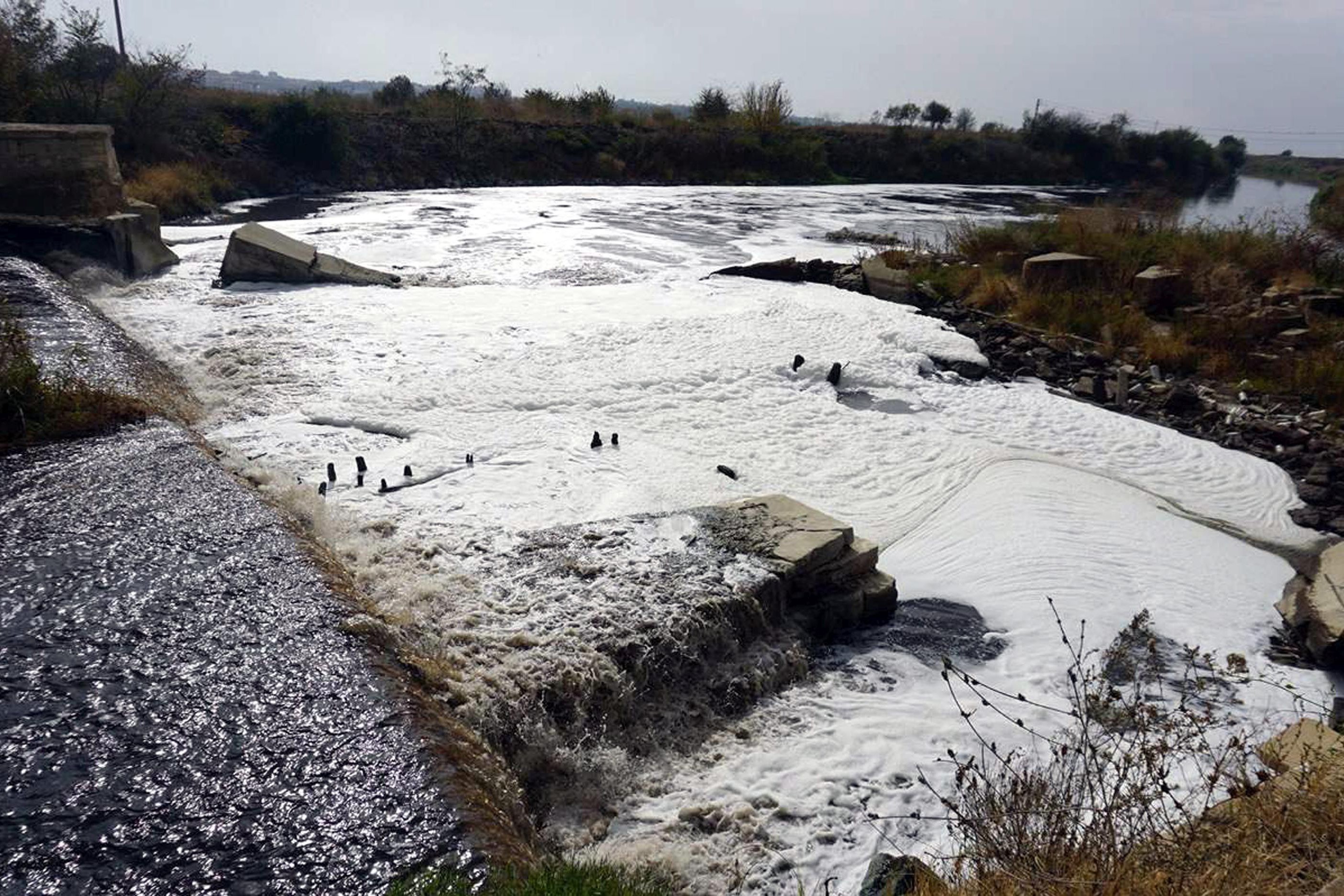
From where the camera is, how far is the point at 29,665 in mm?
3018

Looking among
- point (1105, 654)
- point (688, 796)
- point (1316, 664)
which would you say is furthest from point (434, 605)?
point (1316, 664)

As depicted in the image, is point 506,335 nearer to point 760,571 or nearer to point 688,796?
point 760,571

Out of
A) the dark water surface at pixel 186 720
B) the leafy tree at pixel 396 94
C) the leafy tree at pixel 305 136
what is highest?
the leafy tree at pixel 396 94

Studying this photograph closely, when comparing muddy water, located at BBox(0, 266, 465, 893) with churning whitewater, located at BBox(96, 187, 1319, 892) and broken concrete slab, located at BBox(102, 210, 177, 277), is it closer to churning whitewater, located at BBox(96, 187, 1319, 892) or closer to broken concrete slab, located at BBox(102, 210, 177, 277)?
churning whitewater, located at BBox(96, 187, 1319, 892)

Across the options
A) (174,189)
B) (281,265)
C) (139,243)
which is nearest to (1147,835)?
(281,265)

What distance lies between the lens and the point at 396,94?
33375 mm

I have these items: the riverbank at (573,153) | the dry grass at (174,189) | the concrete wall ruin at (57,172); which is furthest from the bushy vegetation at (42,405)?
the riverbank at (573,153)

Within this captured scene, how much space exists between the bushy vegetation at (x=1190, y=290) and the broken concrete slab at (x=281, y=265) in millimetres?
8100

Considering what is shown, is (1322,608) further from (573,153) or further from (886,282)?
(573,153)

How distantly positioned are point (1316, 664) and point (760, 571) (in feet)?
10.00

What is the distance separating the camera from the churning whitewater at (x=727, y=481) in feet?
11.7

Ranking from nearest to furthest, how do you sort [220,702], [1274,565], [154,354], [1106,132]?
[220,702]
[1274,565]
[154,354]
[1106,132]

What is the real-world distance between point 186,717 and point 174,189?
1727 centimetres

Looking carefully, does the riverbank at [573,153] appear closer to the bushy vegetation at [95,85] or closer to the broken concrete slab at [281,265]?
the bushy vegetation at [95,85]
